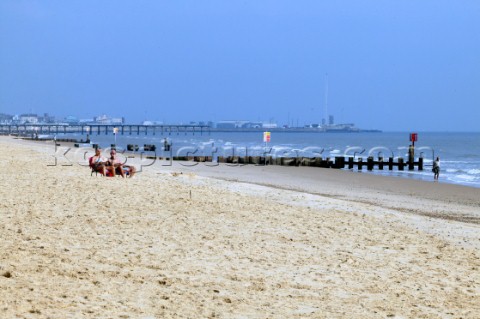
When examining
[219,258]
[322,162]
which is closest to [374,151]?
[322,162]

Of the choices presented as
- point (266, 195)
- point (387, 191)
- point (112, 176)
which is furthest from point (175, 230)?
point (387, 191)

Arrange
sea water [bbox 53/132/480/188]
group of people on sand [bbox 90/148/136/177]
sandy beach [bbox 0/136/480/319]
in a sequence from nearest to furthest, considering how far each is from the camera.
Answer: sandy beach [bbox 0/136/480/319], group of people on sand [bbox 90/148/136/177], sea water [bbox 53/132/480/188]

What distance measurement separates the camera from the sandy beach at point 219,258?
18.5ft

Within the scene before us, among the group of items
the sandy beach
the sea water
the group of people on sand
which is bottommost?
the sea water

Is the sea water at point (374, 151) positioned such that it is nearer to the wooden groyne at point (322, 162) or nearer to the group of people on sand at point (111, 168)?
the wooden groyne at point (322, 162)

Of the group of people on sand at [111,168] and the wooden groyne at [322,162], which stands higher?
the group of people on sand at [111,168]

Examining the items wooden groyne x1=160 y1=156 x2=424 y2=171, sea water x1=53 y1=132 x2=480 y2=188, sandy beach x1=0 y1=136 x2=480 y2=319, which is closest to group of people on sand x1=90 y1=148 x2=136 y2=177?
sandy beach x1=0 y1=136 x2=480 y2=319

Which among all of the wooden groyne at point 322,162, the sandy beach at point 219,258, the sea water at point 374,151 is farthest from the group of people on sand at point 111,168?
the wooden groyne at point 322,162

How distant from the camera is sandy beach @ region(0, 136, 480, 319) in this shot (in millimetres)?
5652

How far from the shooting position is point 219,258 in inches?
300

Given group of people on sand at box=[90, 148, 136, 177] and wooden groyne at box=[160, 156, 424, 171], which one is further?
wooden groyne at box=[160, 156, 424, 171]

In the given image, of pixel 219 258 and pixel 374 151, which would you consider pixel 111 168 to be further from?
pixel 374 151

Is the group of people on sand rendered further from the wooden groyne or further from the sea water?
the wooden groyne

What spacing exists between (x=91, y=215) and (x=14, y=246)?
9.29 ft
